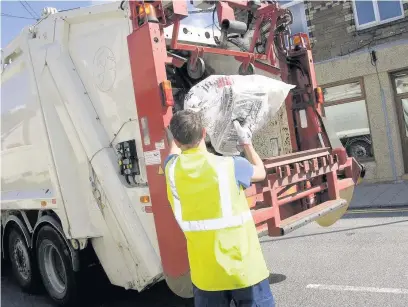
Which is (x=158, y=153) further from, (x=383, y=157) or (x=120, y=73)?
(x=383, y=157)

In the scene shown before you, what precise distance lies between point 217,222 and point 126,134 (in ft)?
5.06

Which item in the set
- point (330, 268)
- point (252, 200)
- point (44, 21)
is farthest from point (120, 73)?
point (330, 268)

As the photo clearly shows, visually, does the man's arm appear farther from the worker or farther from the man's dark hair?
the man's dark hair

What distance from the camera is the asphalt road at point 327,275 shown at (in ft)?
12.8

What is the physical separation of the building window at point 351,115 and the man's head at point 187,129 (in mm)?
9435

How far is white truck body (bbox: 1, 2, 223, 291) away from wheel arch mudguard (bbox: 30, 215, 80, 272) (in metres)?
0.12

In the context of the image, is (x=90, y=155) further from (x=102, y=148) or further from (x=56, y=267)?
(x=56, y=267)

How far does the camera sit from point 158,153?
3.23 meters

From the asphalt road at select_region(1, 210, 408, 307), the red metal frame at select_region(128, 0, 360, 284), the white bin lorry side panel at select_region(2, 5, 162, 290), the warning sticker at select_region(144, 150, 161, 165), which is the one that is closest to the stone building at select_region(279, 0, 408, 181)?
the asphalt road at select_region(1, 210, 408, 307)

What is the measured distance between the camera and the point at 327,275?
4480mm

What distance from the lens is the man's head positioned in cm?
224

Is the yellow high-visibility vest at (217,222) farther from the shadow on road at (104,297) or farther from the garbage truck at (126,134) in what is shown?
the shadow on road at (104,297)

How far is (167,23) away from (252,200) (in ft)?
4.63

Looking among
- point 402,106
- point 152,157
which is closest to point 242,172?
point 152,157
